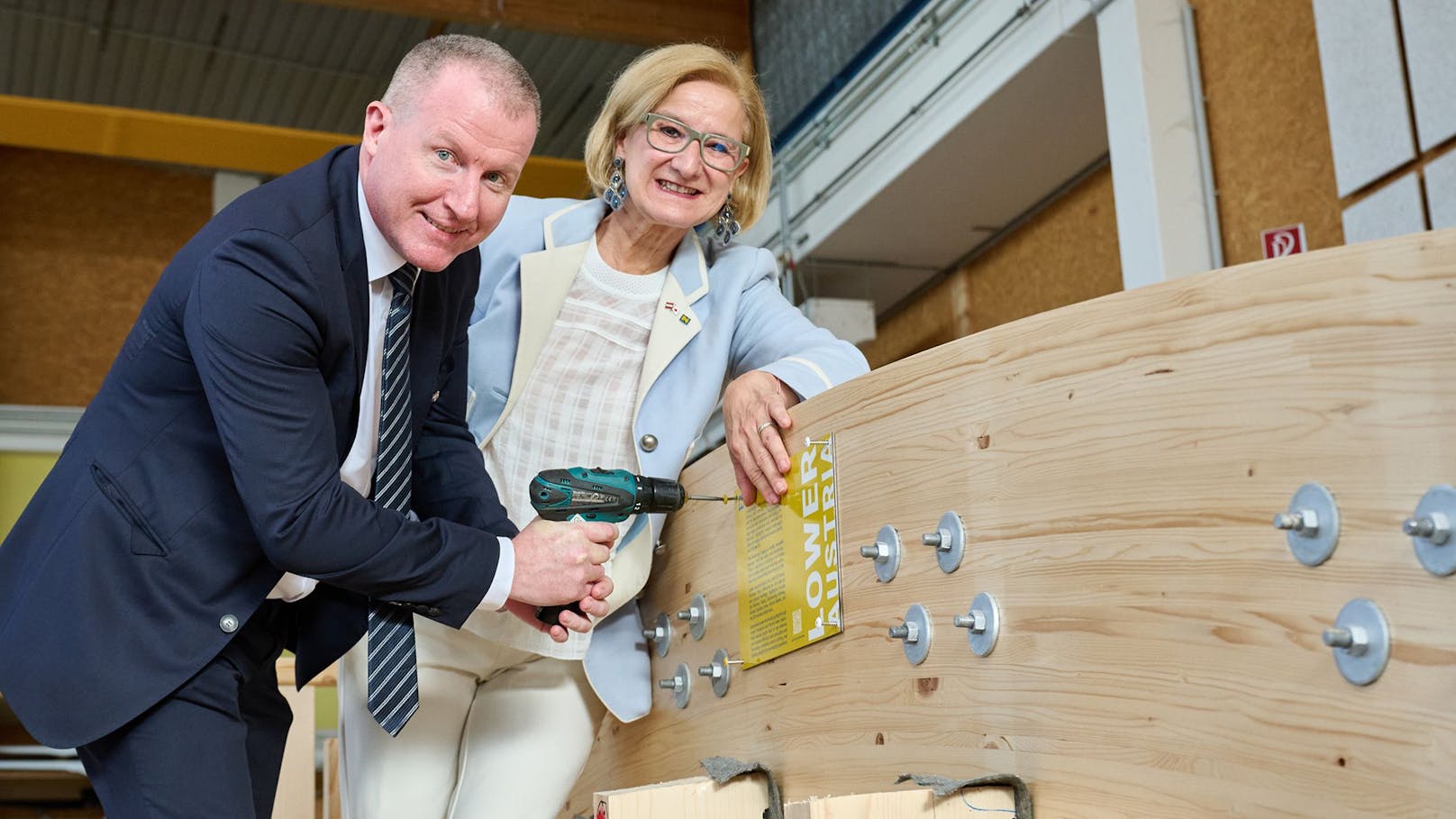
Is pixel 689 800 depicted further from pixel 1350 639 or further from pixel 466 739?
pixel 1350 639

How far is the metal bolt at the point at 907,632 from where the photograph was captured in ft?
4.76

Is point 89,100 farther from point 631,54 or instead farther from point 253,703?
point 253,703

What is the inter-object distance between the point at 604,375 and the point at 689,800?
0.64 meters

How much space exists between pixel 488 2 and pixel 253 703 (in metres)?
4.88

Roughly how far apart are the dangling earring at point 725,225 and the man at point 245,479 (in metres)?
0.60

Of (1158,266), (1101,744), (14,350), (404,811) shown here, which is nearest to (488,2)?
(1158,266)

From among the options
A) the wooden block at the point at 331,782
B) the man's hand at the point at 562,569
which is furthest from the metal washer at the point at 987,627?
the wooden block at the point at 331,782

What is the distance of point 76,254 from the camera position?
8.38 m

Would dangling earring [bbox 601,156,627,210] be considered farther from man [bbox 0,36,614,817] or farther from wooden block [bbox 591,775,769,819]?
wooden block [bbox 591,775,769,819]

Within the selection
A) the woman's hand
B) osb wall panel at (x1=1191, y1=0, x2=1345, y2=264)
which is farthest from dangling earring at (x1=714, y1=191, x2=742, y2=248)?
osb wall panel at (x1=1191, y1=0, x2=1345, y2=264)

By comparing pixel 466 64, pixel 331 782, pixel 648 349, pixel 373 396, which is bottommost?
pixel 331 782

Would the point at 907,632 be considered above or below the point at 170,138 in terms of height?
below

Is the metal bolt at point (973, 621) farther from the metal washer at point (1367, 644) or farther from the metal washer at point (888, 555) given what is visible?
the metal washer at point (1367, 644)

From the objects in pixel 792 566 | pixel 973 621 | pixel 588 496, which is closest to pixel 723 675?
pixel 792 566
